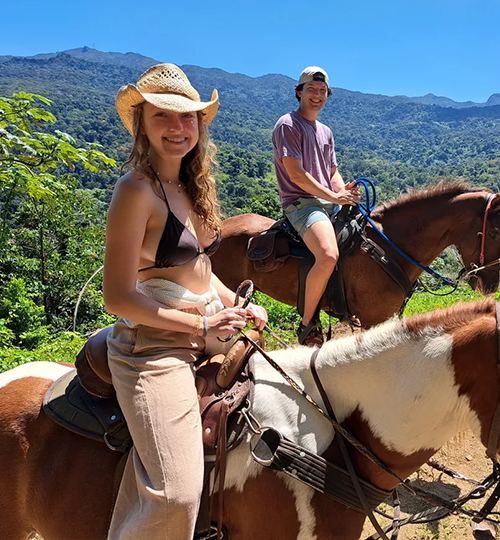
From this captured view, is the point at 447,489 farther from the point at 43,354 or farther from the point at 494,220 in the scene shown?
the point at 43,354

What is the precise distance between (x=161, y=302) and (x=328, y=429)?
0.91 m

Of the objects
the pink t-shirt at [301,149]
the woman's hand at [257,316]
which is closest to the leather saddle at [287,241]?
the pink t-shirt at [301,149]

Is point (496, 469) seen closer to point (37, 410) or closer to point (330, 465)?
point (330, 465)


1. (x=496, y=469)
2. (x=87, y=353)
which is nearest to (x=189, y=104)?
(x=87, y=353)

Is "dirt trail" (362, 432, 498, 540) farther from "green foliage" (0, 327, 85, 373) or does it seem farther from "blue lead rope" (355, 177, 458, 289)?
"green foliage" (0, 327, 85, 373)

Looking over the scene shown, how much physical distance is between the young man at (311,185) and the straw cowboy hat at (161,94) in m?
2.57

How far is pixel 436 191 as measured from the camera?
4.65 metres

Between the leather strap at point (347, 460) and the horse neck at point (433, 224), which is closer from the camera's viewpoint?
the leather strap at point (347, 460)

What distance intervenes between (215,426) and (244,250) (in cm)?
376

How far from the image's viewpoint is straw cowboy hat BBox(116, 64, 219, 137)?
1.80 metres

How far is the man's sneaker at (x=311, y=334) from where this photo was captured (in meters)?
4.52

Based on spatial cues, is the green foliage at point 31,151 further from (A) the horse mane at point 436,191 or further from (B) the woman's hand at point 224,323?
(B) the woman's hand at point 224,323

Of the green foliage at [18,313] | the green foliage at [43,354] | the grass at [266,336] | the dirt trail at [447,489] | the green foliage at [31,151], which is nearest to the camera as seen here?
the dirt trail at [447,489]

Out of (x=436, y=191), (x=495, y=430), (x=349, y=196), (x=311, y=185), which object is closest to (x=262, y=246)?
(x=311, y=185)
